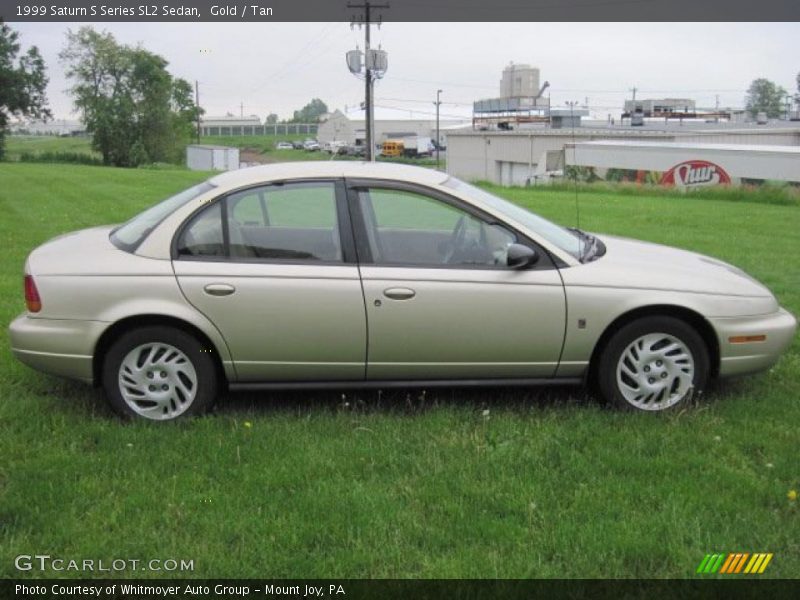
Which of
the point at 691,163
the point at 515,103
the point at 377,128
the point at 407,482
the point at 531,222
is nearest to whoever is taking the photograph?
the point at 407,482

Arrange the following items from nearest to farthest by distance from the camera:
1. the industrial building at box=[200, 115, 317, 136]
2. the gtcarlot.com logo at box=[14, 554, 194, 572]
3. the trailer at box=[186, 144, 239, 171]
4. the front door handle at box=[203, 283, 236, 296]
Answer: the gtcarlot.com logo at box=[14, 554, 194, 572], the front door handle at box=[203, 283, 236, 296], the trailer at box=[186, 144, 239, 171], the industrial building at box=[200, 115, 317, 136]

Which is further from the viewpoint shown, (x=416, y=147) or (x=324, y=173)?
(x=416, y=147)

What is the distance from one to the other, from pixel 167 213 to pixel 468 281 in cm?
183

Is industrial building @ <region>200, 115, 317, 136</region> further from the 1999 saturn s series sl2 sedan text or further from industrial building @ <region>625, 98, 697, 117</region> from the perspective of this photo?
the 1999 saturn s series sl2 sedan text

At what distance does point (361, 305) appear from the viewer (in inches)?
197

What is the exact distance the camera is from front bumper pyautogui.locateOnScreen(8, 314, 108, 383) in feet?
16.4

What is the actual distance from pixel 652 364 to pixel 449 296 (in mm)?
1270

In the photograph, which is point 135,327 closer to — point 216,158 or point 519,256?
point 519,256

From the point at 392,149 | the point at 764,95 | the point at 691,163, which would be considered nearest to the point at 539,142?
the point at 691,163

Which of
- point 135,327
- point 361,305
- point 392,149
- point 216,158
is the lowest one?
point 135,327

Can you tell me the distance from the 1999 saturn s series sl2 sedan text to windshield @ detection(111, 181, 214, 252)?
1.0 inches

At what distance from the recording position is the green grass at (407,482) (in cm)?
359

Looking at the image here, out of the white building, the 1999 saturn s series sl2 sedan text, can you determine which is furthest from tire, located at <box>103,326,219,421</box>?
the white building
